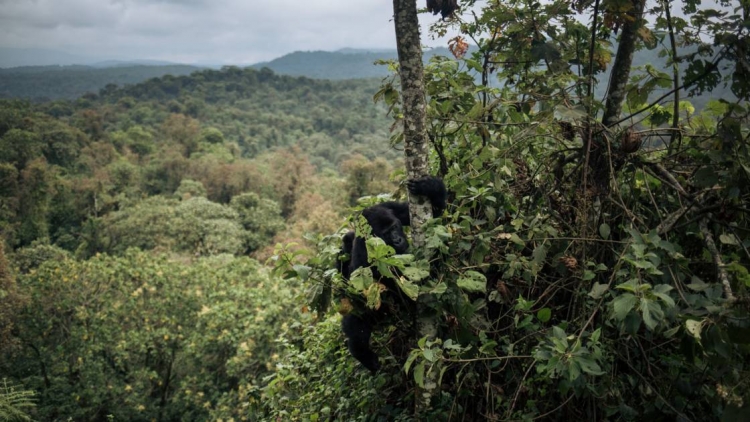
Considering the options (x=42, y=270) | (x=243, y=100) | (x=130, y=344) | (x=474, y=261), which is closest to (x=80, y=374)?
(x=130, y=344)

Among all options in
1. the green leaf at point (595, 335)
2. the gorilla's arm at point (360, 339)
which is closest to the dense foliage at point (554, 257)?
the green leaf at point (595, 335)

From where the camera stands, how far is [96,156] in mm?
43344

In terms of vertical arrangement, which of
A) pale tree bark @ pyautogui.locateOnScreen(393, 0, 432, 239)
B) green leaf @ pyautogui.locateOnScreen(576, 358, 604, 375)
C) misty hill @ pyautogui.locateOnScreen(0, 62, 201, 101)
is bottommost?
green leaf @ pyautogui.locateOnScreen(576, 358, 604, 375)

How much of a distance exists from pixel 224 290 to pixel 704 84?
41.8 ft

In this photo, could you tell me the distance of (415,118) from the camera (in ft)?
10.2

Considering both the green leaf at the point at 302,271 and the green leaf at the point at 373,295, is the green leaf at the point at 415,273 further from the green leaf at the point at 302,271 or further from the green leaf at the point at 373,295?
the green leaf at the point at 302,271

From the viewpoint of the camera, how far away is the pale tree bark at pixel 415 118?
9.89 feet

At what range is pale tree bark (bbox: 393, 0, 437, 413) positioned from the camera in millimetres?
3016

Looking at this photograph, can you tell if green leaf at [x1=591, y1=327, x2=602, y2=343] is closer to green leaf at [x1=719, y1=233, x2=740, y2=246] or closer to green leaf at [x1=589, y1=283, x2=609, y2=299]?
green leaf at [x1=589, y1=283, x2=609, y2=299]

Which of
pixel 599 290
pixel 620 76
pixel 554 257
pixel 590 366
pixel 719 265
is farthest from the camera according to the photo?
pixel 620 76

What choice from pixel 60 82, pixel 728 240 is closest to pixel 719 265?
pixel 728 240

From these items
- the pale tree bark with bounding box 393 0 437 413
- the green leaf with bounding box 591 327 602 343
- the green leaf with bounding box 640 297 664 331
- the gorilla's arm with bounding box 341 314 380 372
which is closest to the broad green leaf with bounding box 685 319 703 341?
the green leaf with bounding box 640 297 664 331

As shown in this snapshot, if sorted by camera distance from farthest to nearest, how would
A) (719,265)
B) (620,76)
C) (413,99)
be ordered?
(620,76) → (413,99) → (719,265)

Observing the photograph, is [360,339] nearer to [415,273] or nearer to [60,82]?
[415,273]
